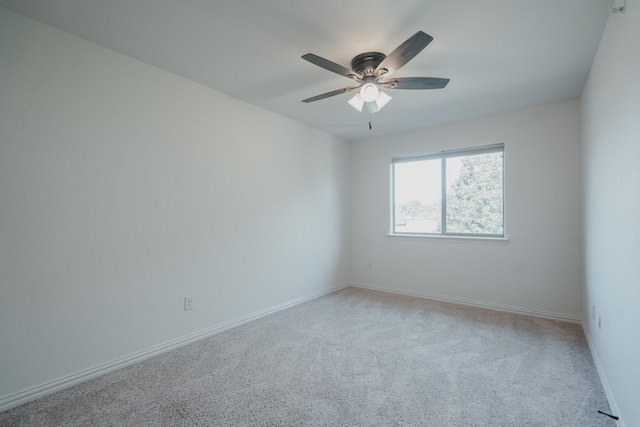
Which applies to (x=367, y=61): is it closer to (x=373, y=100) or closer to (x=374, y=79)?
(x=374, y=79)

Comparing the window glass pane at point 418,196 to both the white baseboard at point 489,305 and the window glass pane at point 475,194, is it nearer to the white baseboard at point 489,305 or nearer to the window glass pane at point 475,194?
the window glass pane at point 475,194

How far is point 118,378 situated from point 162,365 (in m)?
0.28

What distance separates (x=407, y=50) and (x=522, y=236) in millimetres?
2755

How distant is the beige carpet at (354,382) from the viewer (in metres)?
1.65

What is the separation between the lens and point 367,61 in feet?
7.20

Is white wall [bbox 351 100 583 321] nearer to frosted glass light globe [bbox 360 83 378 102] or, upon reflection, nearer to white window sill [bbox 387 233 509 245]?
white window sill [bbox 387 233 509 245]

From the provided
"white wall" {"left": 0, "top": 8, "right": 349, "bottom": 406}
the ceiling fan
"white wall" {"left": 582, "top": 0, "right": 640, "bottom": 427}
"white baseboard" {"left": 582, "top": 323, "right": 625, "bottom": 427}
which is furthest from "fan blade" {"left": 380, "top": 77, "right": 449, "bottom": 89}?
"white baseboard" {"left": 582, "top": 323, "right": 625, "bottom": 427}

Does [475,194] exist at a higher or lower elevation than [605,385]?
higher

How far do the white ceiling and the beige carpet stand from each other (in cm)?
235

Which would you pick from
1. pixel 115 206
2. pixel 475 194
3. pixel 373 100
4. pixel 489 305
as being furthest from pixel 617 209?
pixel 115 206

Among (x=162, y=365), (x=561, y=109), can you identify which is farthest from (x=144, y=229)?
(x=561, y=109)

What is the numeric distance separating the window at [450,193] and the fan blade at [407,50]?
234cm

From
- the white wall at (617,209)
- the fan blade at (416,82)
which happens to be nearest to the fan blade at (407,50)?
the fan blade at (416,82)

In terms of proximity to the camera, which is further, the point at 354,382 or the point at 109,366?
the point at 109,366
